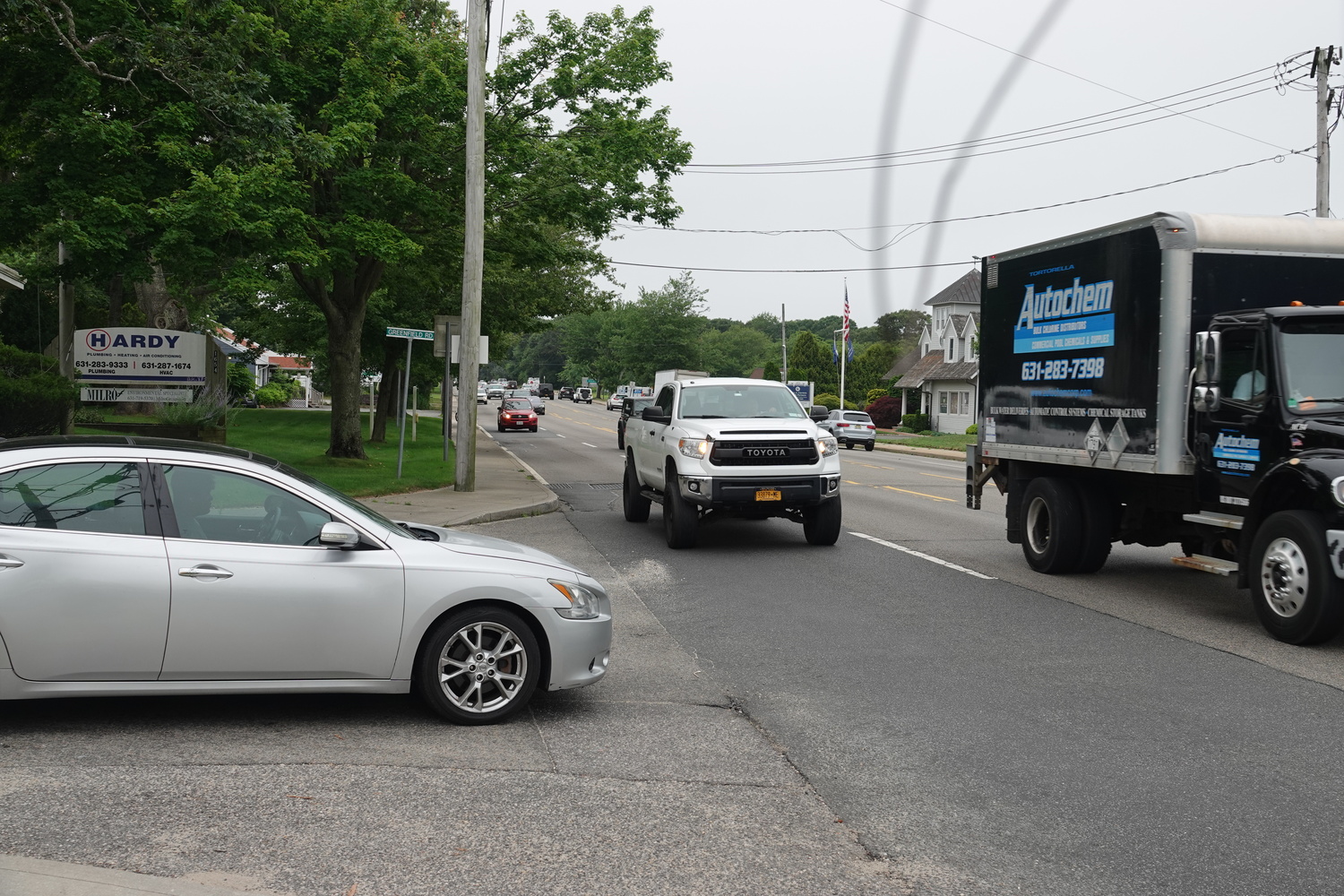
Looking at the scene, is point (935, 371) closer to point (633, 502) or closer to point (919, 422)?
point (919, 422)

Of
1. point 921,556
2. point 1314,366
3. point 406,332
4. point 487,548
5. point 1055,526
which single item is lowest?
point 921,556

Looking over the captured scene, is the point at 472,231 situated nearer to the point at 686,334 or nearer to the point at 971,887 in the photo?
the point at 971,887

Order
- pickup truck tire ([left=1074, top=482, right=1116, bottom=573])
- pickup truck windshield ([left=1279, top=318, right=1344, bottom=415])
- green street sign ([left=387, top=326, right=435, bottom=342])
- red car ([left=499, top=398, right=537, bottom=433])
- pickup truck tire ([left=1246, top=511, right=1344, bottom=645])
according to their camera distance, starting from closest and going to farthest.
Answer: pickup truck tire ([left=1246, top=511, right=1344, bottom=645])
pickup truck windshield ([left=1279, top=318, right=1344, bottom=415])
pickup truck tire ([left=1074, top=482, right=1116, bottom=573])
green street sign ([left=387, top=326, right=435, bottom=342])
red car ([left=499, top=398, right=537, bottom=433])

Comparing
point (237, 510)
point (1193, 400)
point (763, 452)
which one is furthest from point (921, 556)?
point (237, 510)

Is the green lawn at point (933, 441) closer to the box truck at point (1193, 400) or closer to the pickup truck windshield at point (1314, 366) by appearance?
the box truck at point (1193, 400)

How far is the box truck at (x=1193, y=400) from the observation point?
28.2ft

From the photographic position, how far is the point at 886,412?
68.9m

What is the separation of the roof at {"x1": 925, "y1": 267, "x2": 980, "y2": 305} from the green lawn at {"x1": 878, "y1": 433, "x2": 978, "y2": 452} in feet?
53.6

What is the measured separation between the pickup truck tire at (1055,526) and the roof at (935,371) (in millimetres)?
48748

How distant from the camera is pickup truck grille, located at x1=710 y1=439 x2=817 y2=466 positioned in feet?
44.4

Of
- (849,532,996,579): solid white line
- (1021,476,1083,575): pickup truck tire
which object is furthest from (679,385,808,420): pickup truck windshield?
(1021,476,1083,575): pickup truck tire

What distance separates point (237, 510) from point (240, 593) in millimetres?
472

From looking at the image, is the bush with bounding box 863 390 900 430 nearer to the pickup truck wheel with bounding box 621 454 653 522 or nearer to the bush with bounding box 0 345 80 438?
the pickup truck wheel with bounding box 621 454 653 522

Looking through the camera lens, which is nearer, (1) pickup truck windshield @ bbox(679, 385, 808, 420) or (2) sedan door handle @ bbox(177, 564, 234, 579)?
(2) sedan door handle @ bbox(177, 564, 234, 579)
